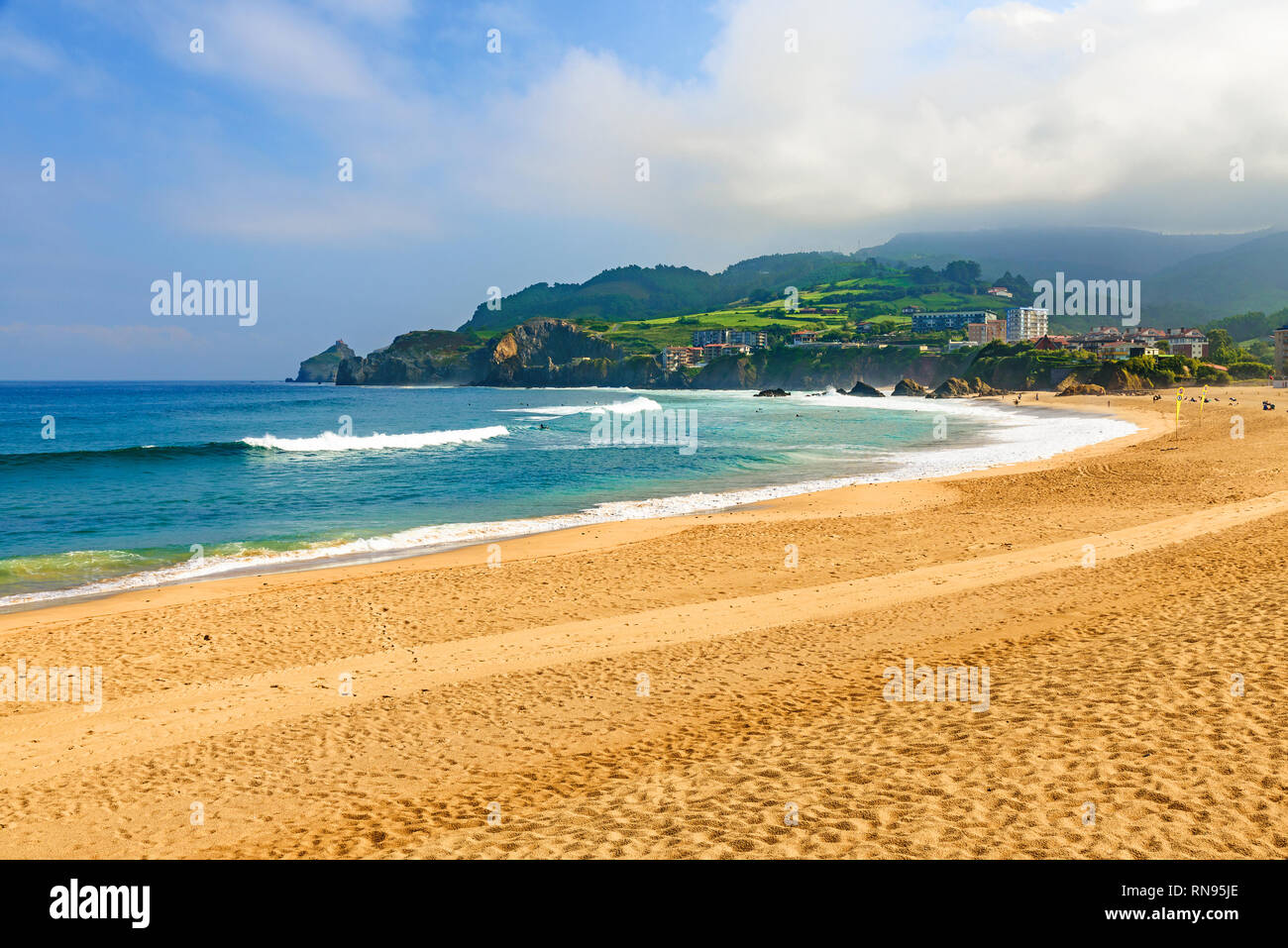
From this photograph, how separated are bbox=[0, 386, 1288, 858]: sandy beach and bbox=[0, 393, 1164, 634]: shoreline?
295 mm

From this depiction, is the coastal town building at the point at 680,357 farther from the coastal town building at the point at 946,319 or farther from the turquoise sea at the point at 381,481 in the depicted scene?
the turquoise sea at the point at 381,481

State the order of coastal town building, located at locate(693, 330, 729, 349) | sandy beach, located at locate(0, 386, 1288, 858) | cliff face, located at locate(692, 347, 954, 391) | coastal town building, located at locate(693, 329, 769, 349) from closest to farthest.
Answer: sandy beach, located at locate(0, 386, 1288, 858), cliff face, located at locate(692, 347, 954, 391), coastal town building, located at locate(693, 329, 769, 349), coastal town building, located at locate(693, 330, 729, 349)

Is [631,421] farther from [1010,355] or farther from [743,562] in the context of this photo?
[1010,355]

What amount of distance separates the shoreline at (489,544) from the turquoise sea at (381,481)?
306mm

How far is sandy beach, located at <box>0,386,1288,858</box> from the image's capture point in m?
5.64

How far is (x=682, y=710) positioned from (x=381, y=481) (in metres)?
24.4

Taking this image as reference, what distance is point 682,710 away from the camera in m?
8.36

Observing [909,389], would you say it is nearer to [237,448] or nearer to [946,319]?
[946,319]

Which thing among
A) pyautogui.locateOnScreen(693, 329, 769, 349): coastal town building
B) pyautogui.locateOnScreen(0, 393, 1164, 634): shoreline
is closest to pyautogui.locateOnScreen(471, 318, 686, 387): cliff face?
pyautogui.locateOnScreen(693, 329, 769, 349): coastal town building

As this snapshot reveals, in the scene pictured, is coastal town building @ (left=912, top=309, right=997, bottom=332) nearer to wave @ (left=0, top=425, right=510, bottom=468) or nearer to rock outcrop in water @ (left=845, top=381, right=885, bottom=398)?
rock outcrop in water @ (left=845, top=381, right=885, bottom=398)

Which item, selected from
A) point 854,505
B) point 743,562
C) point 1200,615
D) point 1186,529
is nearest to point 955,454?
point 854,505

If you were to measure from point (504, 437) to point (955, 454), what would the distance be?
94.3ft

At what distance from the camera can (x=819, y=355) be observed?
15075 centimetres

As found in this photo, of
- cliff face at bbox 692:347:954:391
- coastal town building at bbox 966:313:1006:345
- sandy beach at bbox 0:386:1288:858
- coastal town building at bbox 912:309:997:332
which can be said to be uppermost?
coastal town building at bbox 912:309:997:332
